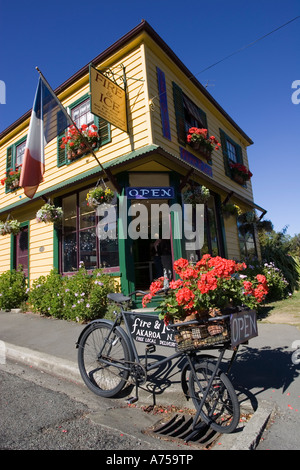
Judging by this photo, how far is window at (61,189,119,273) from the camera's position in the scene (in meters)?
7.88

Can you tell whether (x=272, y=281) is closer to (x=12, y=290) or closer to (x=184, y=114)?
(x=184, y=114)

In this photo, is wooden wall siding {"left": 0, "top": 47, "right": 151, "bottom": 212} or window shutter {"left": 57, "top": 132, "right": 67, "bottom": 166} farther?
window shutter {"left": 57, "top": 132, "right": 67, "bottom": 166}

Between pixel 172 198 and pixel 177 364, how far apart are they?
460 cm

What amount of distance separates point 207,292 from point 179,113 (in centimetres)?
748

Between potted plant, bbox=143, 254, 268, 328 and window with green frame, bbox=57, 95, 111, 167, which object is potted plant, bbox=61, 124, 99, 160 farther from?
potted plant, bbox=143, 254, 268, 328

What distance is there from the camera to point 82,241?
8.70 metres

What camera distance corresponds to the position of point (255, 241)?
12.8 metres

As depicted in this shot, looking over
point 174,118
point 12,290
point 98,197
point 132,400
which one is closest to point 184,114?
point 174,118

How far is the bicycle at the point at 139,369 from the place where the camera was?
254cm

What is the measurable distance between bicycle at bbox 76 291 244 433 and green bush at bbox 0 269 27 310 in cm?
698

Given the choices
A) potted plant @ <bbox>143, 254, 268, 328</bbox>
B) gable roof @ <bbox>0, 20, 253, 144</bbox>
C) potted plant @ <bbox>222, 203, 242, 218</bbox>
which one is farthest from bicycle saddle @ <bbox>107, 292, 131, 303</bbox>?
potted plant @ <bbox>222, 203, 242, 218</bbox>
